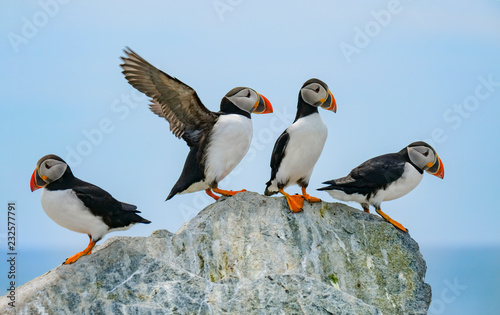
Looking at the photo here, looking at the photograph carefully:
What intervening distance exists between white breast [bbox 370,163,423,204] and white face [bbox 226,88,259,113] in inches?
71.0

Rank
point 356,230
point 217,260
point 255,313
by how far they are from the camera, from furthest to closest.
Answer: point 356,230 → point 217,260 → point 255,313

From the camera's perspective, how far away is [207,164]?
26.9 feet

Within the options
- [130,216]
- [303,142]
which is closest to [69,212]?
[130,216]

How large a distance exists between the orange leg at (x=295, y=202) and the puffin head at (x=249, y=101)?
107 cm

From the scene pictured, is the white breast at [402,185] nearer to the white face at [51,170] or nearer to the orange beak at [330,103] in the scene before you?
the orange beak at [330,103]

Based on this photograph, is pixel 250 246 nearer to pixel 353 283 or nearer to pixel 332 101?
pixel 353 283

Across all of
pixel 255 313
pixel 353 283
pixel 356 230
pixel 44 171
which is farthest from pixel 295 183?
pixel 44 171

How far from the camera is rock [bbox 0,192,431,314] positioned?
6914mm

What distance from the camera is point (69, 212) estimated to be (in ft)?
24.5

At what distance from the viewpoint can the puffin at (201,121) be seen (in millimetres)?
8141

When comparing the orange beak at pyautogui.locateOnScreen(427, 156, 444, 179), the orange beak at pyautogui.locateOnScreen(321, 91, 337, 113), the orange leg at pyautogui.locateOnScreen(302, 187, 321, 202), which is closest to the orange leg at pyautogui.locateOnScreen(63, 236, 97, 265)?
the orange leg at pyautogui.locateOnScreen(302, 187, 321, 202)

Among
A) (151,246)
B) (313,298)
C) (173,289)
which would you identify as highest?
(151,246)

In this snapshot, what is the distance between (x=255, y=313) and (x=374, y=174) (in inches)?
90.2

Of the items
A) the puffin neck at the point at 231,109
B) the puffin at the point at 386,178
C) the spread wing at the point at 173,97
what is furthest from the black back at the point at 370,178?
the spread wing at the point at 173,97
